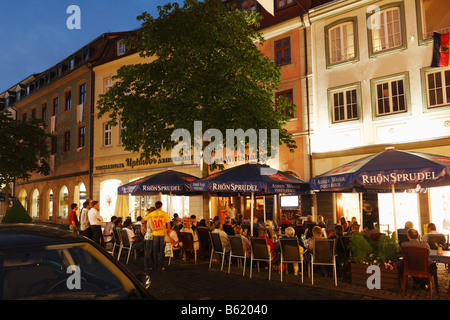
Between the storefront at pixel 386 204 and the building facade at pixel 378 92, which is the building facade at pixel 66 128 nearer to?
the building facade at pixel 378 92

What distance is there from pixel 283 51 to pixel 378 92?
5.50 meters

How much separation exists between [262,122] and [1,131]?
2325cm

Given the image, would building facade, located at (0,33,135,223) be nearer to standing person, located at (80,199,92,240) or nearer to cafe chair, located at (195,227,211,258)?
standing person, located at (80,199,92,240)

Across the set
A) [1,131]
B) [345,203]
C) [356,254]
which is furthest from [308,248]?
[1,131]

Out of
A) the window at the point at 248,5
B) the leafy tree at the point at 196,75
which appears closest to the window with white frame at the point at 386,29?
the leafy tree at the point at 196,75

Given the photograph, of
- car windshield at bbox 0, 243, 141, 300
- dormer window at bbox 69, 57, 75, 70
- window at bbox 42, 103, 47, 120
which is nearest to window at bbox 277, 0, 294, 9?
dormer window at bbox 69, 57, 75, 70

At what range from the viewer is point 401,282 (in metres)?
7.97

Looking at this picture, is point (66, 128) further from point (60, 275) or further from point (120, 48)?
point (60, 275)

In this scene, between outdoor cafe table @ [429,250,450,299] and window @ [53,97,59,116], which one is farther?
window @ [53,97,59,116]

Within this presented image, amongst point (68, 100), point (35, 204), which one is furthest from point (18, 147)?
point (35, 204)

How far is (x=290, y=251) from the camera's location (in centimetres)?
888

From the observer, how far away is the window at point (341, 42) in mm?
17328

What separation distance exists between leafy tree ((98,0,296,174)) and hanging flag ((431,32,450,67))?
21.6 feet

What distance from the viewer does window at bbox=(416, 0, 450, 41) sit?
49.0 feet
